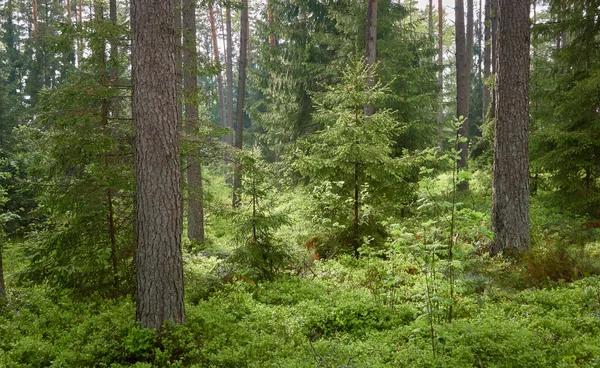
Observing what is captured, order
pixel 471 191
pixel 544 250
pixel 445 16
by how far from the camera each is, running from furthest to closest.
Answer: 1. pixel 445 16
2. pixel 471 191
3. pixel 544 250

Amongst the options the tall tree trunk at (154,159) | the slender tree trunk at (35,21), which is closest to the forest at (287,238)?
the tall tree trunk at (154,159)

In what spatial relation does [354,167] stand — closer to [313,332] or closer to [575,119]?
[313,332]

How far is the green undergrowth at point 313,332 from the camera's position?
430 cm

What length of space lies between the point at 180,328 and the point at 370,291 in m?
3.13

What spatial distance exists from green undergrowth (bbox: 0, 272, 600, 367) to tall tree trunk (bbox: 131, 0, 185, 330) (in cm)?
47

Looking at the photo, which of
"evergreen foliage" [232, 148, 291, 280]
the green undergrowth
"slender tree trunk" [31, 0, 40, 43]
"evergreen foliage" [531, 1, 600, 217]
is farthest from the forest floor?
"slender tree trunk" [31, 0, 40, 43]

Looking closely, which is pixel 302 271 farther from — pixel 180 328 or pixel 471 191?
pixel 471 191

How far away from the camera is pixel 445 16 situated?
28453mm

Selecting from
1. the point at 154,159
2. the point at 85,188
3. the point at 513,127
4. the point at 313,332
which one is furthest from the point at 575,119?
the point at 85,188

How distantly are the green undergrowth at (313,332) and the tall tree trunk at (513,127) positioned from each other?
1.82m

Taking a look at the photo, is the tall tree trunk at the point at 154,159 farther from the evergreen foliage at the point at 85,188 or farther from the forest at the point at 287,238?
the evergreen foliage at the point at 85,188

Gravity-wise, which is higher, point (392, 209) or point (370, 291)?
point (392, 209)

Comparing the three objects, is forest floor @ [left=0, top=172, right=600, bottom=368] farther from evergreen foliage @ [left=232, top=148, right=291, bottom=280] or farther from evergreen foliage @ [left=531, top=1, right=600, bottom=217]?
evergreen foliage @ [left=531, top=1, right=600, bottom=217]

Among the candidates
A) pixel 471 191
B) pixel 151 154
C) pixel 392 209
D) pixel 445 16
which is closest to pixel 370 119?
pixel 392 209
